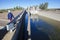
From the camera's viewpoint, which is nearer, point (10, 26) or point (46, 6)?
point (10, 26)

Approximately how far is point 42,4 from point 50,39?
330 ft

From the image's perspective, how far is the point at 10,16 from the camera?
13.0 metres

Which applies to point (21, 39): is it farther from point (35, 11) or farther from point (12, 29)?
point (35, 11)

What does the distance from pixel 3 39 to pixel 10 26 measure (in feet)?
7.51

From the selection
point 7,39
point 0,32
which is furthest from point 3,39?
point 0,32

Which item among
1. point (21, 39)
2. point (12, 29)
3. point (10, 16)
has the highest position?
point (10, 16)

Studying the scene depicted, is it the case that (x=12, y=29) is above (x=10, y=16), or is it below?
below

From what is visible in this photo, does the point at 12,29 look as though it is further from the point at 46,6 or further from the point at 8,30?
the point at 46,6

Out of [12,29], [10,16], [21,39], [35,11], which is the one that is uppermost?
[10,16]

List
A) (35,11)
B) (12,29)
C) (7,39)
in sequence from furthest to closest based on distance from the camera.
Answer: (35,11) → (12,29) → (7,39)

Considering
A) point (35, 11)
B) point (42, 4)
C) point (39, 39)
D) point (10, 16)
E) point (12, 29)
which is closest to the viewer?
point (12, 29)

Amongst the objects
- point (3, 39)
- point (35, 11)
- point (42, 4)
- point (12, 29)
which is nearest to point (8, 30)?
point (12, 29)

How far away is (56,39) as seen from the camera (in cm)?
1229

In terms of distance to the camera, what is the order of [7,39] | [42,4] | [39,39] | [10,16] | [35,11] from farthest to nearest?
[42,4]
[35,11]
[10,16]
[39,39]
[7,39]
